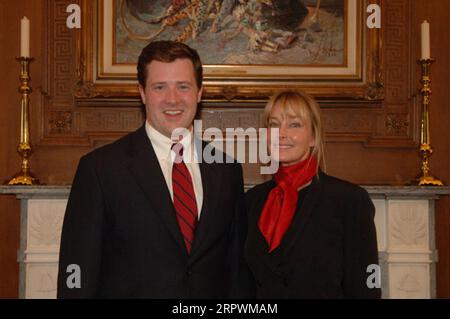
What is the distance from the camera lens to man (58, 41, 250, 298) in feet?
6.77

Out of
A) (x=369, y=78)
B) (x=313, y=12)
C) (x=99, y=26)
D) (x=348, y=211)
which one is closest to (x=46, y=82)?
(x=99, y=26)

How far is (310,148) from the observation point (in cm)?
254

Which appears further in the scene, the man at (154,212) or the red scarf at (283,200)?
the red scarf at (283,200)

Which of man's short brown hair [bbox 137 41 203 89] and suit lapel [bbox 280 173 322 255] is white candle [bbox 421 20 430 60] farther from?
man's short brown hair [bbox 137 41 203 89]

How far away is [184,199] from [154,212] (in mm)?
137

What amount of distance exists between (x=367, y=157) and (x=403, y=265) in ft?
2.59

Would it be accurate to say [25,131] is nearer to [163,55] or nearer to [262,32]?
[262,32]

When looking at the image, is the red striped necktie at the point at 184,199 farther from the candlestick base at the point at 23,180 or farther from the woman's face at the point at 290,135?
the candlestick base at the point at 23,180

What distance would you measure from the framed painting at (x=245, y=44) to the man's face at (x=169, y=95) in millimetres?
1795

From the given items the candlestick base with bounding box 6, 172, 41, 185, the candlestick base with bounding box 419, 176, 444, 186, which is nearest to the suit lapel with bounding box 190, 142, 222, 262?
the candlestick base with bounding box 6, 172, 41, 185

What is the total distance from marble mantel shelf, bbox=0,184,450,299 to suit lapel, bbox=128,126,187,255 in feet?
5.25

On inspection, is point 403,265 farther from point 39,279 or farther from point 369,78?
point 39,279

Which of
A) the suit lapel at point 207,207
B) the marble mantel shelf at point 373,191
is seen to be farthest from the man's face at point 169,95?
the marble mantel shelf at point 373,191

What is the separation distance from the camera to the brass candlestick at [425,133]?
12.3 ft
